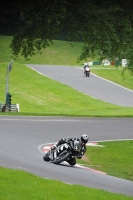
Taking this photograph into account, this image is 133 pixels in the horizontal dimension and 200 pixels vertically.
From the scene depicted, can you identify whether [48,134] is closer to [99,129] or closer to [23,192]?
[99,129]

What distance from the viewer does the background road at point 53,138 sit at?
1448cm

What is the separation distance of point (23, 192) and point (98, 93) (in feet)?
142

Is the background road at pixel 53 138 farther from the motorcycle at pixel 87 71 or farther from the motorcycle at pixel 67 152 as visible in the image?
the motorcycle at pixel 87 71

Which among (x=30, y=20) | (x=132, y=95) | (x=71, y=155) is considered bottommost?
(x=132, y=95)

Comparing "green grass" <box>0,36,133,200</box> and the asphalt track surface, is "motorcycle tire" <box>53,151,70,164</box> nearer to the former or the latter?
the asphalt track surface

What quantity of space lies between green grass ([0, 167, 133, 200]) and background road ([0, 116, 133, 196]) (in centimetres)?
164

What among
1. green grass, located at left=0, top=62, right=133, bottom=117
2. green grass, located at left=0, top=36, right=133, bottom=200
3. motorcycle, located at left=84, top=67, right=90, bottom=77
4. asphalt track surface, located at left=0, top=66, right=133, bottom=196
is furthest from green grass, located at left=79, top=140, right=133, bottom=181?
motorcycle, located at left=84, top=67, right=90, bottom=77

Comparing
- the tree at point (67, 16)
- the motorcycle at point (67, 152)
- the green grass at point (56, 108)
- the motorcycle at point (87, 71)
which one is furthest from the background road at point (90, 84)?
the tree at point (67, 16)

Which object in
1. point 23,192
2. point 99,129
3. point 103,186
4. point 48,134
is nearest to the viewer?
point 23,192

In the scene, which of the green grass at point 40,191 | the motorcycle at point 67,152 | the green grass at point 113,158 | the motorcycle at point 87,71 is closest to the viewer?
the green grass at point 40,191

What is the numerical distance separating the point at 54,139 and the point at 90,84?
35.1 metres

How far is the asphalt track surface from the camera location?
1445 cm

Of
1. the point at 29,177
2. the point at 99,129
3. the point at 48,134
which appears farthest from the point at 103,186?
the point at 99,129

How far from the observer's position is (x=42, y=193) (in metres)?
10.8
